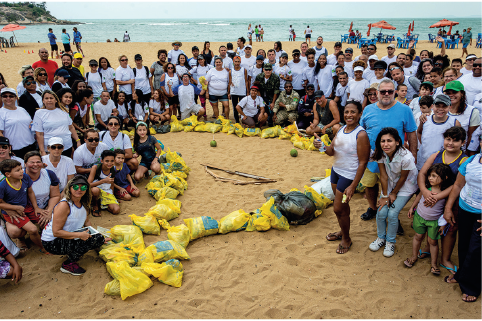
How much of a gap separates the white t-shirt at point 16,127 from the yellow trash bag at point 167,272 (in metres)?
3.17

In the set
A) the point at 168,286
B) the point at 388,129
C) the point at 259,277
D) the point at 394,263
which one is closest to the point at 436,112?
the point at 388,129

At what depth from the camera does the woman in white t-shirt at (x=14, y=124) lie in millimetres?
4711

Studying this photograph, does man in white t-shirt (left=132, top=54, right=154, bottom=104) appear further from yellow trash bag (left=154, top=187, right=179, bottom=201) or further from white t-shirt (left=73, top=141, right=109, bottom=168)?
yellow trash bag (left=154, top=187, right=179, bottom=201)

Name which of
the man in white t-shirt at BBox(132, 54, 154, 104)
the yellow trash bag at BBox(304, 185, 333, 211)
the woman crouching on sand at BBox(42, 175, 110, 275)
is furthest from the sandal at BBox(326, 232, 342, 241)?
the man in white t-shirt at BBox(132, 54, 154, 104)

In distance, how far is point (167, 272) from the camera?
3.43 meters

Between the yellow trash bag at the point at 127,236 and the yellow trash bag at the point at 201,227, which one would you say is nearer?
the yellow trash bag at the point at 127,236

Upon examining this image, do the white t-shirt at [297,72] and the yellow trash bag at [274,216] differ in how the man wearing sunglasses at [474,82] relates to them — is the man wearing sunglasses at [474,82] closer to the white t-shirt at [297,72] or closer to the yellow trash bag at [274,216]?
the yellow trash bag at [274,216]

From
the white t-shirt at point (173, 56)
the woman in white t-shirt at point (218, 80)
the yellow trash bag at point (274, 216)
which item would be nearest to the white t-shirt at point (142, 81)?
the white t-shirt at point (173, 56)

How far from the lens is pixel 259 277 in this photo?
3.57 m

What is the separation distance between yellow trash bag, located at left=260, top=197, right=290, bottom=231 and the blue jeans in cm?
124

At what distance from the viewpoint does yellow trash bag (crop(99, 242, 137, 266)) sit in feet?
11.9

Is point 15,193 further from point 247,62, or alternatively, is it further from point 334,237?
point 247,62

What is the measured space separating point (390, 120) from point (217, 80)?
5785mm

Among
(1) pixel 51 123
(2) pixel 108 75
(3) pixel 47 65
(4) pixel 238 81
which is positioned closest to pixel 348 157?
(1) pixel 51 123
